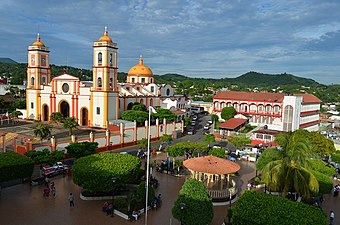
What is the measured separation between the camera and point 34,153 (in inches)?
990

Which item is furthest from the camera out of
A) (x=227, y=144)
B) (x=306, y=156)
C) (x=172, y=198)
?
(x=227, y=144)

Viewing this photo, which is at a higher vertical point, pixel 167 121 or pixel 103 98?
pixel 103 98

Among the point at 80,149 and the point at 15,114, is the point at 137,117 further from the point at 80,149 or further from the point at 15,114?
the point at 15,114

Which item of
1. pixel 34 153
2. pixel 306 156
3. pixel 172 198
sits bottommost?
pixel 172 198

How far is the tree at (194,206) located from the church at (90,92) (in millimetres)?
31095

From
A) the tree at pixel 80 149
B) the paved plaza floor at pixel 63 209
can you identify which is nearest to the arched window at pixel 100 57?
the tree at pixel 80 149

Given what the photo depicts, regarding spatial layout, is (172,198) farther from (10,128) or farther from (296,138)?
(10,128)

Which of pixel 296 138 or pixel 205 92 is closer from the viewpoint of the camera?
pixel 296 138

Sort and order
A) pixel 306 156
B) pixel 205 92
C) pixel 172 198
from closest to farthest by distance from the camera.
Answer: pixel 306 156 < pixel 172 198 < pixel 205 92

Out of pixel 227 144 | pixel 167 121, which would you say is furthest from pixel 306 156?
pixel 167 121

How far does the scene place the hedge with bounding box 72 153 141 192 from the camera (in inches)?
783

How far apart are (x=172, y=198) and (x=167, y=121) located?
2739 centimetres

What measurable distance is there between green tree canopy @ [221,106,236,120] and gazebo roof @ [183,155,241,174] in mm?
35365

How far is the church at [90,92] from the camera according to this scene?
151 ft
